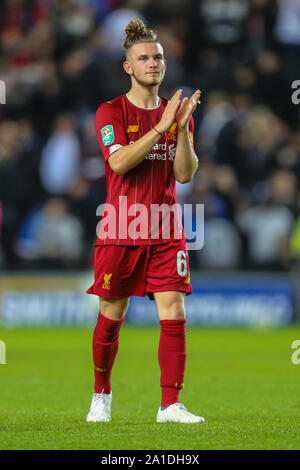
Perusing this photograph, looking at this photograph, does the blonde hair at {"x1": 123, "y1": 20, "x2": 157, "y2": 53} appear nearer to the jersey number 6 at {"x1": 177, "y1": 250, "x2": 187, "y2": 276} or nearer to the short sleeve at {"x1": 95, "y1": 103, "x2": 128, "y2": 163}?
the short sleeve at {"x1": 95, "y1": 103, "x2": 128, "y2": 163}

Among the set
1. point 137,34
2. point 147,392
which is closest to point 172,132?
point 137,34

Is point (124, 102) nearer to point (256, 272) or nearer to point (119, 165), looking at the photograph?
point (119, 165)

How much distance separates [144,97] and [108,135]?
12.9 inches

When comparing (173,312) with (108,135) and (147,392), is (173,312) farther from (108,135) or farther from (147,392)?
(147,392)

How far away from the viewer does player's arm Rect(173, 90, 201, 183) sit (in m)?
5.35

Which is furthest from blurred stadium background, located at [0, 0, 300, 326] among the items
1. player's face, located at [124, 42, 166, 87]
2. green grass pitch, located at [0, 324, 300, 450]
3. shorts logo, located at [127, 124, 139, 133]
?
player's face, located at [124, 42, 166, 87]

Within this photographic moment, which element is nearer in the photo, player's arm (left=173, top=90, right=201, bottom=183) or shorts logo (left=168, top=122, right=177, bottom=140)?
player's arm (left=173, top=90, right=201, bottom=183)

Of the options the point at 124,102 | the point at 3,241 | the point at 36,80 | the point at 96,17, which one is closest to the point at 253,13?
the point at 96,17

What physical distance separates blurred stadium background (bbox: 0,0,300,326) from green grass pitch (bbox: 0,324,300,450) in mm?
685

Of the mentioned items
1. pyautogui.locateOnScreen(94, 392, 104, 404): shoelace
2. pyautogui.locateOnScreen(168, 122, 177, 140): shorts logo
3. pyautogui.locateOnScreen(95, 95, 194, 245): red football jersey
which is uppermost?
pyautogui.locateOnScreen(168, 122, 177, 140): shorts logo

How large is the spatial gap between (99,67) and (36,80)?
3.92 ft

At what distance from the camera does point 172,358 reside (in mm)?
5371
